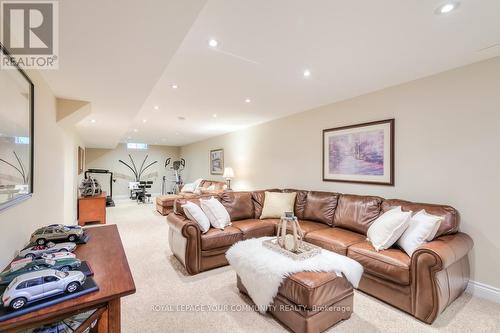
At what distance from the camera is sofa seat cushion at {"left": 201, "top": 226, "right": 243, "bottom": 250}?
2.87 metres

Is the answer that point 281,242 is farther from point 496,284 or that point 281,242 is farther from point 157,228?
point 157,228

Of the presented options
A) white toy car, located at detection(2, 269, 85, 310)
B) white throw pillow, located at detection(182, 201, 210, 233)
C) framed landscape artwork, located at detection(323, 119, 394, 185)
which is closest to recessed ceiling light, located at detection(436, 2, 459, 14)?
framed landscape artwork, located at detection(323, 119, 394, 185)

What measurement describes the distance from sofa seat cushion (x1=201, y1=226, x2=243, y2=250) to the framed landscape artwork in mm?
1807

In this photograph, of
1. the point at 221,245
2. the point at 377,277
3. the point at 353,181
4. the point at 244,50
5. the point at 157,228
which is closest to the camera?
the point at 244,50

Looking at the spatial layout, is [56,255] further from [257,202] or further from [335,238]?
[257,202]

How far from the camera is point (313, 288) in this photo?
1.70m

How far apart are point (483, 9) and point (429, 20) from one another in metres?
0.32

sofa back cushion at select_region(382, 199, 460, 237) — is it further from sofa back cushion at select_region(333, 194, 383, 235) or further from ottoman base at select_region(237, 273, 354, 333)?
ottoman base at select_region(237, 273, 354, 333)

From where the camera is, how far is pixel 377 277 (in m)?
2.27

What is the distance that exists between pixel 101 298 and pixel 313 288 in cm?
136

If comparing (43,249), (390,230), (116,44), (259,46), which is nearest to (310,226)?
(390,230)

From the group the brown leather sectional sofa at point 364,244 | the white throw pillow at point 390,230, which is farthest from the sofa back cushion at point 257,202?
the white throw pillow at point 390,230

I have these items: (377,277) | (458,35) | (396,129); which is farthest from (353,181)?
(458,35)

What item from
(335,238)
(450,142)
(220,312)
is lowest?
(220,312)
